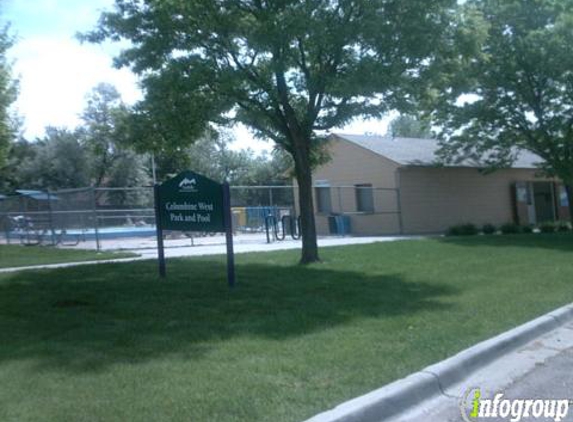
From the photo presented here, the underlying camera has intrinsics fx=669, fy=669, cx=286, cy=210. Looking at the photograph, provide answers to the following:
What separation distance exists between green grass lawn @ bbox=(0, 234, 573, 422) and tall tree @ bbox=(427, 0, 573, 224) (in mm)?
9497

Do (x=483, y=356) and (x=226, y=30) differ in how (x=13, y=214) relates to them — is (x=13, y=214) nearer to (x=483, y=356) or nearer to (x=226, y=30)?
(x=226, y=30)

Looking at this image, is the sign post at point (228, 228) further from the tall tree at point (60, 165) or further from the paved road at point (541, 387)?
the tall tree at point (60, 165)

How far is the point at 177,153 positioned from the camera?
14297 mm

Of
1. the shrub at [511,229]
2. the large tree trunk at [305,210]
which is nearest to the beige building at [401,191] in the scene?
the shrub at [511,229]

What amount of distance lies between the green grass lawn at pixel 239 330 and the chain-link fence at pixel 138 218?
26.9 feet

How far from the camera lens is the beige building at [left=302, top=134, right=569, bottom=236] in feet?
89.3

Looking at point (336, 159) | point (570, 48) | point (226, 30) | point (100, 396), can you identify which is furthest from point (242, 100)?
point (336, 159)

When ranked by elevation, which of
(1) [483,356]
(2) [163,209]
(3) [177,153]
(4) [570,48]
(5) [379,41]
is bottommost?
(1) [483,356]

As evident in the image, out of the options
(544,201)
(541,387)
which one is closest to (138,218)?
(544,201)

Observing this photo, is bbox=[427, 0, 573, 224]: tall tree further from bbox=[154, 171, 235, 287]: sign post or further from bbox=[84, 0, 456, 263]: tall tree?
bbox=[154, 171, 235, 287]: sign post

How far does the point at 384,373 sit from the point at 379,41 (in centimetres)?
766

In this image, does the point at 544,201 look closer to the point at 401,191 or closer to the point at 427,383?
the point at 401,191

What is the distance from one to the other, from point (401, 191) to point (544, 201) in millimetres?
11562

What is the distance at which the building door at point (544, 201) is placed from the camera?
34062mm
